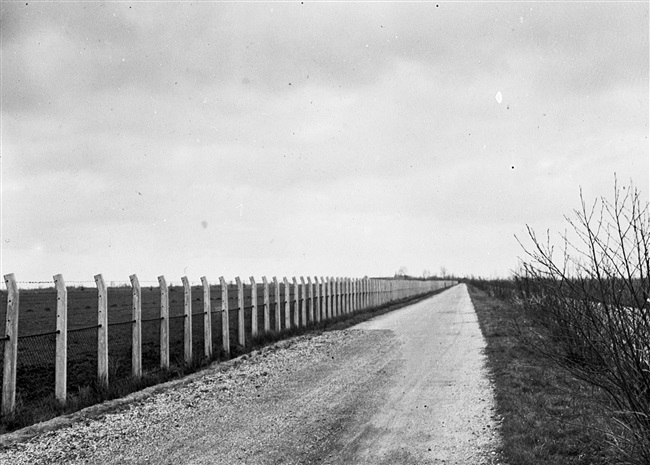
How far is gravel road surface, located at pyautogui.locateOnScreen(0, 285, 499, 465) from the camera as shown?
236 inches

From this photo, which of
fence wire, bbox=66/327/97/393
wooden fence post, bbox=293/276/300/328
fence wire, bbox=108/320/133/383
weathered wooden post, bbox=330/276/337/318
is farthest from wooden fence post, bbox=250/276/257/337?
weathered wooden post, bbox=330/276/337/318

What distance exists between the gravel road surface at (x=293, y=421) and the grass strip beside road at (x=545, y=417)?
9.6 inches

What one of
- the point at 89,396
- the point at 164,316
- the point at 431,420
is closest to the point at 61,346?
the point at 89,396

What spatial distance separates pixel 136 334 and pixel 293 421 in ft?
16.1

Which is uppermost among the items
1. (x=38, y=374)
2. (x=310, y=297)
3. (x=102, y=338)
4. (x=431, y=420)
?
(x=310, y=297)

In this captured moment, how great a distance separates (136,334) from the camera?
10.9m

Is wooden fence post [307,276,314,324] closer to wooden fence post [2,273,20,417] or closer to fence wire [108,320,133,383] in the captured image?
fence wire [108,320,133,383]

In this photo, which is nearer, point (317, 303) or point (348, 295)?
point (317, 303)

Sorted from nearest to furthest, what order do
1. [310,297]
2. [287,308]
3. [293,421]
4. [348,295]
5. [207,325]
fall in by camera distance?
[293,421] → [207,325] → [287,308] → [310,297] → [348,295]

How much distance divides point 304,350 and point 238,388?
197 inches

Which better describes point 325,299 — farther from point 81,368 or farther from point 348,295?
point 81,368

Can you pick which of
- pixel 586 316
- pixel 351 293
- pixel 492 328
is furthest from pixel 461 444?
pixel 351 293

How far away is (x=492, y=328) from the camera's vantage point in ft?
65.4

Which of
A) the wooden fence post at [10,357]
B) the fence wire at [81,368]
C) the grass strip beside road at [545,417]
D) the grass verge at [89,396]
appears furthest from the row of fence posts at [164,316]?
the grass strip beside road at [545,417]
